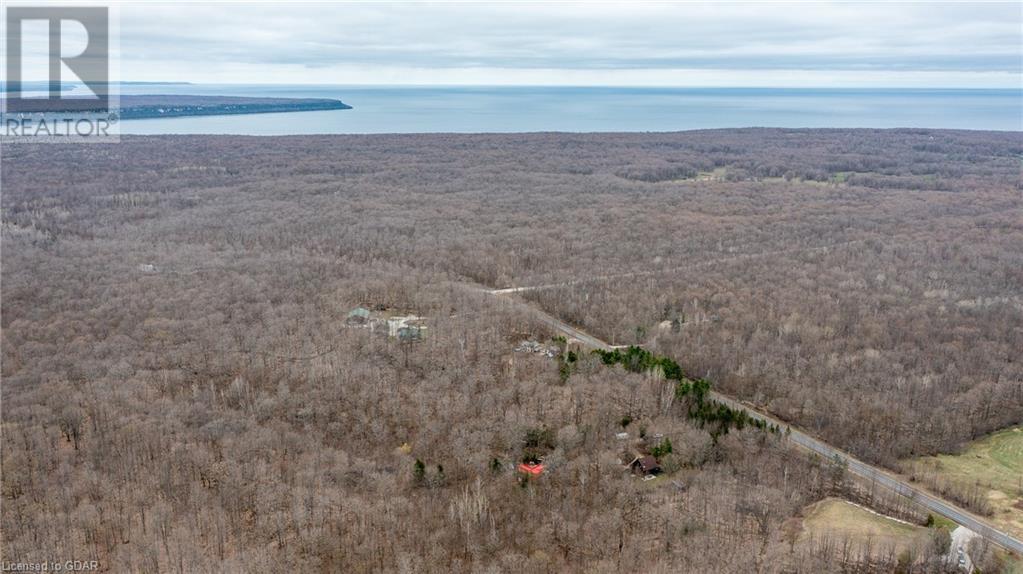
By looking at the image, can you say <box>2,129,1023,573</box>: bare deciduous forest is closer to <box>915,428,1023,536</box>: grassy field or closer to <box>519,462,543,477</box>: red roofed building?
<box>519,462,543,477</box>: red roofed building

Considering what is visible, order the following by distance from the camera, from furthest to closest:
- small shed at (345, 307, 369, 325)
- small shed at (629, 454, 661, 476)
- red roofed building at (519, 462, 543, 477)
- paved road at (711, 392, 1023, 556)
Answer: small shed at (345, 307, 369, 325) → small shed at (629, 454, 661, 476) → red roofed building at (519, 462, 543, 477) → paved road at (711, 392, 1023, 556)

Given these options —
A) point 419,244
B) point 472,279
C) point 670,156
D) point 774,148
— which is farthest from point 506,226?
point 774,148

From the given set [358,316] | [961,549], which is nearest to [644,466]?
[961,549]

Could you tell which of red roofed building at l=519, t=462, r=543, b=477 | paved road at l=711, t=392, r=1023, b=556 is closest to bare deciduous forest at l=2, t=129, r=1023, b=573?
red roofed building at l=519, t=462, r=543, b=477

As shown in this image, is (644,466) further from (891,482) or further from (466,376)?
(466,376)

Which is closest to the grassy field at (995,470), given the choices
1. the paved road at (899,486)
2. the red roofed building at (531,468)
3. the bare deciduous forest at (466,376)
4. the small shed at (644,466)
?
the bare deciduous forest at (466,376)

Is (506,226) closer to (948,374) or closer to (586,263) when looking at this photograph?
(586,263)
